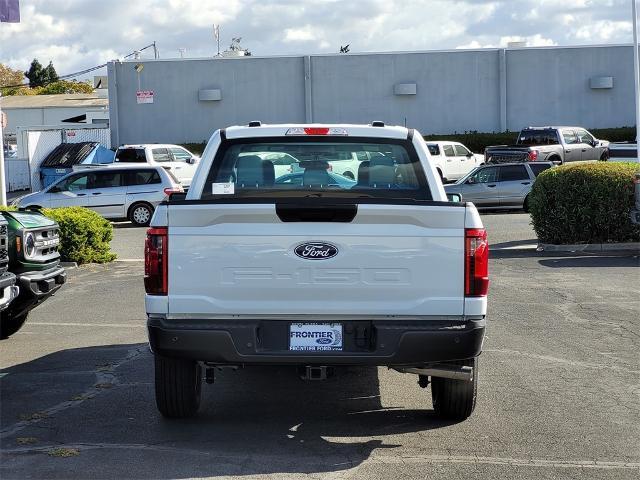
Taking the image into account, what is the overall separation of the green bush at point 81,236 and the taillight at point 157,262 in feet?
33.7

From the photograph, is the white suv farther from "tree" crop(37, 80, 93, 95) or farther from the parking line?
"tree" crop(37, 80, 93, 95)

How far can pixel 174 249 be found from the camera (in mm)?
6426

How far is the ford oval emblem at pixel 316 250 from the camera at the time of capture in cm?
642

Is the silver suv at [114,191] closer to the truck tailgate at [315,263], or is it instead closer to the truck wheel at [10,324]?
the truck wheel at [10,324]

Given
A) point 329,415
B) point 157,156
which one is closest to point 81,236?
point 329,415

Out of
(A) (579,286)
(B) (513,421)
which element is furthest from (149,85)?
(B) (513,421)

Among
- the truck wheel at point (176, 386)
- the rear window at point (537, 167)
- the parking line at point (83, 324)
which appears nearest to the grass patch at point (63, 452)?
the truck wheel at point (176, 386)

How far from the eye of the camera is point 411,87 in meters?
43.8

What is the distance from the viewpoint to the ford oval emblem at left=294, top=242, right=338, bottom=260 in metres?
6.42

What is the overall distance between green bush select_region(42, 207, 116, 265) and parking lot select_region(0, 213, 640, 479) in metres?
4.92

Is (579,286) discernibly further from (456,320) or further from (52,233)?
(456,320)

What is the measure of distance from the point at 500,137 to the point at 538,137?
848 cm

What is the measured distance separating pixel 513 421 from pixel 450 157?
92.9ft

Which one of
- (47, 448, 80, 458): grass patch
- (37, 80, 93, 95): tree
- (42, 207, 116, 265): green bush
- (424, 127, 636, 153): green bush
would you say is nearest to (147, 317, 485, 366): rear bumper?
(47, 448, 80, 458): grass patch
